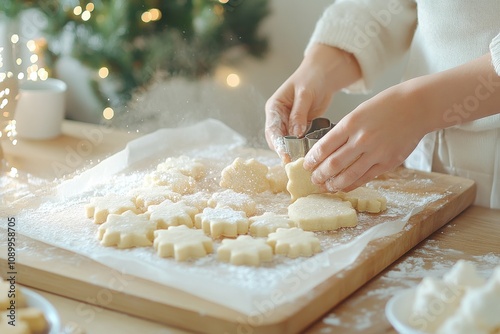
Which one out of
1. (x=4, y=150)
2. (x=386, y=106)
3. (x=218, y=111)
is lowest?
(x=4, y=150)

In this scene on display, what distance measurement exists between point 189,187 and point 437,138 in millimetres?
648

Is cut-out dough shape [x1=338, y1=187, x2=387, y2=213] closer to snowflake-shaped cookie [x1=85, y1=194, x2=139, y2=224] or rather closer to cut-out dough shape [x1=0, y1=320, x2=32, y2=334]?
snowflake-shaped cookie [x1=85, y1=194, x2=139, y2=224]

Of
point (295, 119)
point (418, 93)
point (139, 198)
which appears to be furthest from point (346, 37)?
point (139, 198)

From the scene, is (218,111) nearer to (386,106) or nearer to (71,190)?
(71,190)

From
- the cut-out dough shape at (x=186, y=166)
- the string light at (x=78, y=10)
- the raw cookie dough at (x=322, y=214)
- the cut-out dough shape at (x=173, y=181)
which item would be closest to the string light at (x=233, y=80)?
the string light at (x=78, y=10)

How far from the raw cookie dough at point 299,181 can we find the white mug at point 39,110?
0.98 meters

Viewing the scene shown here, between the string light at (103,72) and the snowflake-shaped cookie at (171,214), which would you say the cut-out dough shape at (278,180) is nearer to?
the snowflake-shaped cookie at (171,214)

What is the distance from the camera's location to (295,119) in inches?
66.2

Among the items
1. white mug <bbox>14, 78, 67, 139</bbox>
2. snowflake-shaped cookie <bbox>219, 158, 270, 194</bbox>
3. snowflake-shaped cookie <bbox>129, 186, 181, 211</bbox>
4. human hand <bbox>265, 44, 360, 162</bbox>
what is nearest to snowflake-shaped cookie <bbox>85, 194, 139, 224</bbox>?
snowflake-shaped cookie <bbox>129, 186, 181, 211</bbox>

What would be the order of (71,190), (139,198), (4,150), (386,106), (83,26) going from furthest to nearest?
(83,26)
(4,150)
(71,190)
(139,198)
(386,106)

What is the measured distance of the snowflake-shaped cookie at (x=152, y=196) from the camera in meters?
1.48

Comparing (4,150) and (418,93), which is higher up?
(418,93)

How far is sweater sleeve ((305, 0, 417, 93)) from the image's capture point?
5.88 ft

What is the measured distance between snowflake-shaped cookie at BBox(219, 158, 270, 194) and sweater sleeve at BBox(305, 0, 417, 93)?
0.41 m
